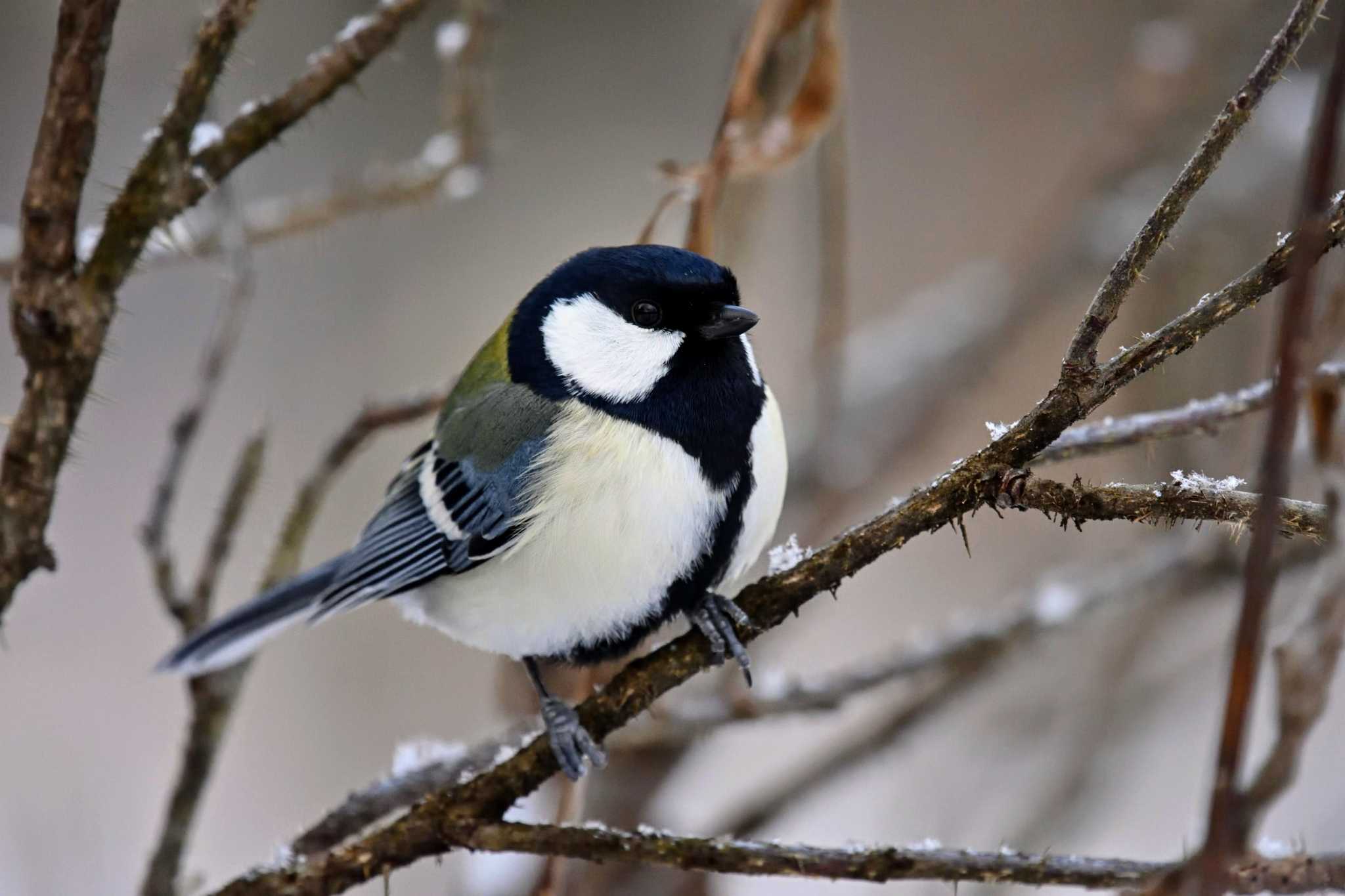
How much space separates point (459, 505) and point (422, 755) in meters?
0.40

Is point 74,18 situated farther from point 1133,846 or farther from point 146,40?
point 146,40

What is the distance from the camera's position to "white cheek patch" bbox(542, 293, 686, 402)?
1.57 metres

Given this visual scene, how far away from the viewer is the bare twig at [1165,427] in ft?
3.72

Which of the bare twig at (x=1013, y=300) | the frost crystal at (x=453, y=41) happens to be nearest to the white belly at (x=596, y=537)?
the frost crystal at (x=453, y=41)

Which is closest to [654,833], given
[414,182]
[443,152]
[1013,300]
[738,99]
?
[738,99]

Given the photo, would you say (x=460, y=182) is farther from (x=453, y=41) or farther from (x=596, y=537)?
(x=596, y=537)

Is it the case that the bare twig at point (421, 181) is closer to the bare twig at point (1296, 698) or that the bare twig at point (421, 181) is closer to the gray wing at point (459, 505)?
the gray wing at point (459, 505)

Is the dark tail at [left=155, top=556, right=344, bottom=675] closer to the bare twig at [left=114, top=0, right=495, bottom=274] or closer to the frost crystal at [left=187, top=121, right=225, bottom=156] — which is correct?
the bare twig at [left=114, top=0, right=495, bottom=274]

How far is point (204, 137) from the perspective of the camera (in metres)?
1.24

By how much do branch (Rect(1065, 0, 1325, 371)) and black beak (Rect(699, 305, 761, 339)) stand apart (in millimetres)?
675

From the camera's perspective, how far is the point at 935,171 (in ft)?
12.5

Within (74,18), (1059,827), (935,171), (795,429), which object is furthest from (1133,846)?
(74,18)

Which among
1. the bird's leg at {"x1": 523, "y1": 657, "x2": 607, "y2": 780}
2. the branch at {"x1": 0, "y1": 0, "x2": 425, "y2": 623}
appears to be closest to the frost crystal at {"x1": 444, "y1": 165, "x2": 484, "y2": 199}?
the branch at {"x1": 0, "y1": 0, "x2": 425, "y2": 623}

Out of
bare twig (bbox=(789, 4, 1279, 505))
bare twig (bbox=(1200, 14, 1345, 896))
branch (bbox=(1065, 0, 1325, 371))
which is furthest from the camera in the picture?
bare twig (bbox=(789, 4, 1279, 505))
